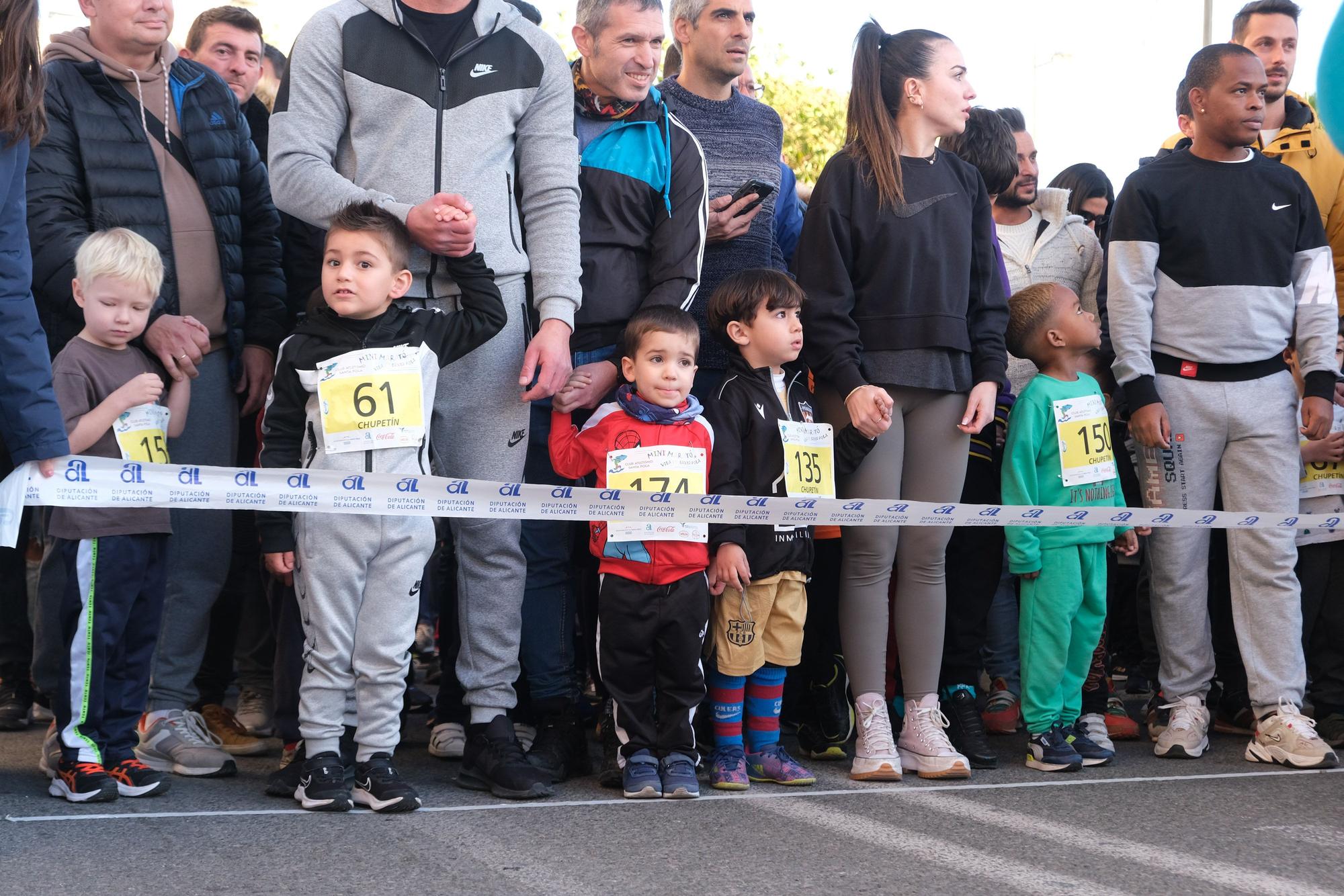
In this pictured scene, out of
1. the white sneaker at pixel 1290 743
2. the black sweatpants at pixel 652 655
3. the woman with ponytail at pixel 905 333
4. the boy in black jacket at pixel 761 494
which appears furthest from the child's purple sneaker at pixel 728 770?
the white sneaker at pixel 1290 743

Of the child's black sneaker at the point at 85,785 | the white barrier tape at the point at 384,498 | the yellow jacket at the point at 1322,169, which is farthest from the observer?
the yellow jacket at the point at 1322,169

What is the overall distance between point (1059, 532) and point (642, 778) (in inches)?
66.4

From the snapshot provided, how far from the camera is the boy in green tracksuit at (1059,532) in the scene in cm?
455

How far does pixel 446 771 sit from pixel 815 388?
1.73m

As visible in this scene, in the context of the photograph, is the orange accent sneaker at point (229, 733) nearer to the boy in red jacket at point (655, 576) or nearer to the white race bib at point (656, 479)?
the boy in red jacket at point (655, 576)

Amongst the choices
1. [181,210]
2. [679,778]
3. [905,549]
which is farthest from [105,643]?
[905,549]

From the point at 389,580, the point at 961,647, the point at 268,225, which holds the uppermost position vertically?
the point at 268,225

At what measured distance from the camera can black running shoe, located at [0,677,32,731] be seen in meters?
4.83

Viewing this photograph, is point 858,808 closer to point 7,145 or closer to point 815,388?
point 815,388

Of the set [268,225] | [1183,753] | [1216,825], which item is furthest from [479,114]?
[1183,753]

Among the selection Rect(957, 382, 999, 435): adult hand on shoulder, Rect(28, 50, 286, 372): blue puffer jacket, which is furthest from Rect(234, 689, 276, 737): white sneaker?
Rect(957, 382, 999, 435): adult hand on shoulder

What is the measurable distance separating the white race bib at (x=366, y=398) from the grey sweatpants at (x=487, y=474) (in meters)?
0.28

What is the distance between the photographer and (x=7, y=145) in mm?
3156

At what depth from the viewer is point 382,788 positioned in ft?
12.0
